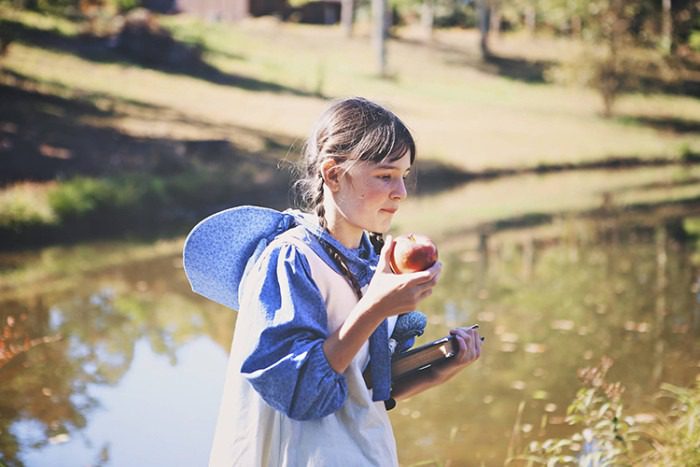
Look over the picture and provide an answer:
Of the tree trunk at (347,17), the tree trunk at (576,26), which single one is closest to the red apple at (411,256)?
the tree trunk at (576,26)

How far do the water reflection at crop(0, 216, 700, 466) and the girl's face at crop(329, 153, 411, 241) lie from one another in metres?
2.11

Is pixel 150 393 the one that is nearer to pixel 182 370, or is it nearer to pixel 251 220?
pixel 182 370

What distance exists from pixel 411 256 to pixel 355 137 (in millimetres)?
296

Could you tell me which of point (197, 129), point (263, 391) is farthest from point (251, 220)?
point (197, 129)

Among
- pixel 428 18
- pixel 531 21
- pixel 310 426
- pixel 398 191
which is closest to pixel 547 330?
pixel 398 191

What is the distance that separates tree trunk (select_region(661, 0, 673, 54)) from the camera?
86.3ft

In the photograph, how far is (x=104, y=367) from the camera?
6203 mm

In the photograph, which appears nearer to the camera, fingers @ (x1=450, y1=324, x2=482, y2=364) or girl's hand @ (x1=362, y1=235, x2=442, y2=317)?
girl's hand @ (x1=362, y1=235, x2=442, y2=317)

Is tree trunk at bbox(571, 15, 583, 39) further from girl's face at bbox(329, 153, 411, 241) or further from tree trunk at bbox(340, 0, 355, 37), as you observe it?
girl's face at bbox(329, 153, 411, 241)

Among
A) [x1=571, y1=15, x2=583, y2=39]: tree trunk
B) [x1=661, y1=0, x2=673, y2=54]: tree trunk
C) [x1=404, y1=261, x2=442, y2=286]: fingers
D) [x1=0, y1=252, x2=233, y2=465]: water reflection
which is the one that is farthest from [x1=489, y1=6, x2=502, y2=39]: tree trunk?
[x1=404, y1=261, x2=442, y2=286]: fingers

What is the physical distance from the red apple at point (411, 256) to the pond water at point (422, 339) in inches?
88.9

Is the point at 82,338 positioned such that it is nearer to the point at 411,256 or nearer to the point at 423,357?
the point at 423,357

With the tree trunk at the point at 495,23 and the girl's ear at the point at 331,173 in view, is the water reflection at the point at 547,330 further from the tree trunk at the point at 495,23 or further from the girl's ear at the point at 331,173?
the tree trunk at the point at 495,23

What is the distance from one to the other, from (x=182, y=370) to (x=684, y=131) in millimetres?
22406
